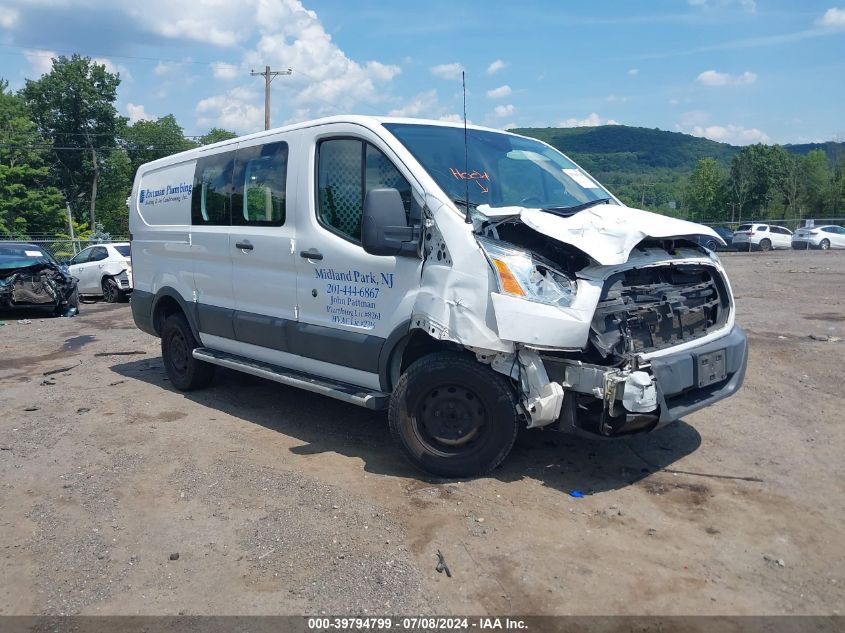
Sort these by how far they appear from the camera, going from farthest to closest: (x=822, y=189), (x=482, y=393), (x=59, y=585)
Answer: (x=822, y=189) → (x=482, y=393) → (x=59, y=585)

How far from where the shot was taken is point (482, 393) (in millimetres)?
4254

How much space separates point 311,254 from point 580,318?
2244 millimetres

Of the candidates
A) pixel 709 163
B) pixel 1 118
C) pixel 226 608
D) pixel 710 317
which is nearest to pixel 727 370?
pixel 710 317

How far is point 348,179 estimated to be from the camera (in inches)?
199

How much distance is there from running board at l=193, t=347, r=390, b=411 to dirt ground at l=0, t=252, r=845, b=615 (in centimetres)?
49

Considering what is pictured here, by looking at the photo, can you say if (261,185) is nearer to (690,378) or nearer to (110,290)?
(690,378)

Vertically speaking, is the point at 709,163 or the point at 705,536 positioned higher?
the point at 709,163

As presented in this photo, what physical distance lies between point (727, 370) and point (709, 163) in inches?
3628

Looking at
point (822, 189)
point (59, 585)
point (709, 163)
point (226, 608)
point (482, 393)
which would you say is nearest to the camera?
point (226, 608)

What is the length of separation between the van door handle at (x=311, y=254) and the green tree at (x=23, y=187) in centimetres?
5073

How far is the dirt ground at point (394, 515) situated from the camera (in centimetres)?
330

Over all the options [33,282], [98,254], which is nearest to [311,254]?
[33,282]

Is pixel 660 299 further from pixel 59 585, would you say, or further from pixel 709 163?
pixel 709 163

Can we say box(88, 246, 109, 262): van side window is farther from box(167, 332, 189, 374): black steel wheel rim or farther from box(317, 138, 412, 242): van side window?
box(317, 138, 412, 242): van side window
